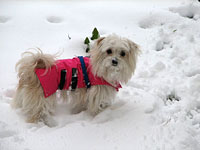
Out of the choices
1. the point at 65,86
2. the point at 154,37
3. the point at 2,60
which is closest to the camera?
the point at 65,86

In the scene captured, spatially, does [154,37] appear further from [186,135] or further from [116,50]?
[186,135]

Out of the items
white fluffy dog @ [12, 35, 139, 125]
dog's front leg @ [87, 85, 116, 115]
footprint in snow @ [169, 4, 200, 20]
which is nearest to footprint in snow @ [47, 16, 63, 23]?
white fluffy dog @ [12, 35, 139, 125]

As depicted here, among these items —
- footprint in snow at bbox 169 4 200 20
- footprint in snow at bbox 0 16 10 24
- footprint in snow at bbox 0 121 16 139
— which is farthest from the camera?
footprint in snow at bbox 169 4 200 20

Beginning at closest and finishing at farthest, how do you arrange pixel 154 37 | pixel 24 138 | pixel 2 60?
pixel 24 138 < pixel 2 60 < pixel 154 37

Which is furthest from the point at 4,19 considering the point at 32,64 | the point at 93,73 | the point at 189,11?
the point at 189,11

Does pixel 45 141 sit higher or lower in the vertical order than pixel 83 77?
lower

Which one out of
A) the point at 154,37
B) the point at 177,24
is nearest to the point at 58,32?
the point at 154,37

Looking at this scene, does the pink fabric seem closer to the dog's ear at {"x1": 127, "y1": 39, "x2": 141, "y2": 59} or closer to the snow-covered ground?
the snow-covered ground

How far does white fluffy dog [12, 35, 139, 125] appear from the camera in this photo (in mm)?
2484

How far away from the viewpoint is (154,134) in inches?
89.4

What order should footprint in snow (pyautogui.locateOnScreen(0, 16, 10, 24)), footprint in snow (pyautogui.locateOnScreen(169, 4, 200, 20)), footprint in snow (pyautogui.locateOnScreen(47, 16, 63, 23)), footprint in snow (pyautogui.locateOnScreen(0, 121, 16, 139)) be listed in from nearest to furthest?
footprint in snow (pyautogui.locateOnScreen(0, 121, 16, 139)), footprint in snow (pyautogui.locateOnScreen(0, 16, 10, 24)), footprint in snow (pyautogui.locateOnScreen(47, 16, 63, 23)), footprint in snow (pyautogui.locateOnScreen(169, 4, 200, 20))

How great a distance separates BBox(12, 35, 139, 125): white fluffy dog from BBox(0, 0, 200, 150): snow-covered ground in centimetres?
18

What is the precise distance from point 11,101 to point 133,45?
74.4 inches

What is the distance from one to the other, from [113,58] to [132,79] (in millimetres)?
1106
